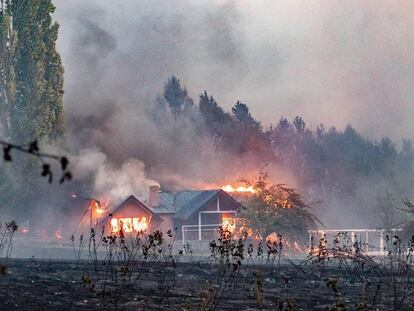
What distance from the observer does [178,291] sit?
1596cm

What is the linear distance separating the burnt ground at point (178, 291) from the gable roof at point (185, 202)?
31.7 metres

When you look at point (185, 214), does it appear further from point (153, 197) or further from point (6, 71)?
point (6, 71)

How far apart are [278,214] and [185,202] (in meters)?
18.1

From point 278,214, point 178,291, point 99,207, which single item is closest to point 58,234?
point 99,207

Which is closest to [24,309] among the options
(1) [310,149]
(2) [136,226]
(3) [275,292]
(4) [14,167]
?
(3) [275,292]

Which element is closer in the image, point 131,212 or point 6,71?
point 6,71

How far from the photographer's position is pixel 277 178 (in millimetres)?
93875

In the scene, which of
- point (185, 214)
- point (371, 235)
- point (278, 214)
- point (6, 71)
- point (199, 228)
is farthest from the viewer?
point (371, 235)

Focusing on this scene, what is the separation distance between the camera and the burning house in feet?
174

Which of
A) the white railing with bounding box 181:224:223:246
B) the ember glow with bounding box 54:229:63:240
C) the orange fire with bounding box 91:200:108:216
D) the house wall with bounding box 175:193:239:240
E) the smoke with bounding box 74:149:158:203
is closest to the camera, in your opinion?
the white railing with bounding box 181:224:223:246

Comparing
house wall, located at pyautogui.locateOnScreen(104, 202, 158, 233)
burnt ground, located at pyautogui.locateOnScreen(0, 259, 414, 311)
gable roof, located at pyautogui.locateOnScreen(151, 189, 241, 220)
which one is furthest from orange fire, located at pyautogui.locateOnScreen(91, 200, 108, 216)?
burnt ground, located at pyautogui.locateOnScreen(0, 259, 414, 311)

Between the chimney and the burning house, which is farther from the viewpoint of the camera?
the chimney

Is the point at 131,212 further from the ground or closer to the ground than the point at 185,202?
closer to the ground

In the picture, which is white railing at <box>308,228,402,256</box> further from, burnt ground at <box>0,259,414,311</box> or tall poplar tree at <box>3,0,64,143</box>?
tall poplar tree at <box>3,0,64,143</box>
